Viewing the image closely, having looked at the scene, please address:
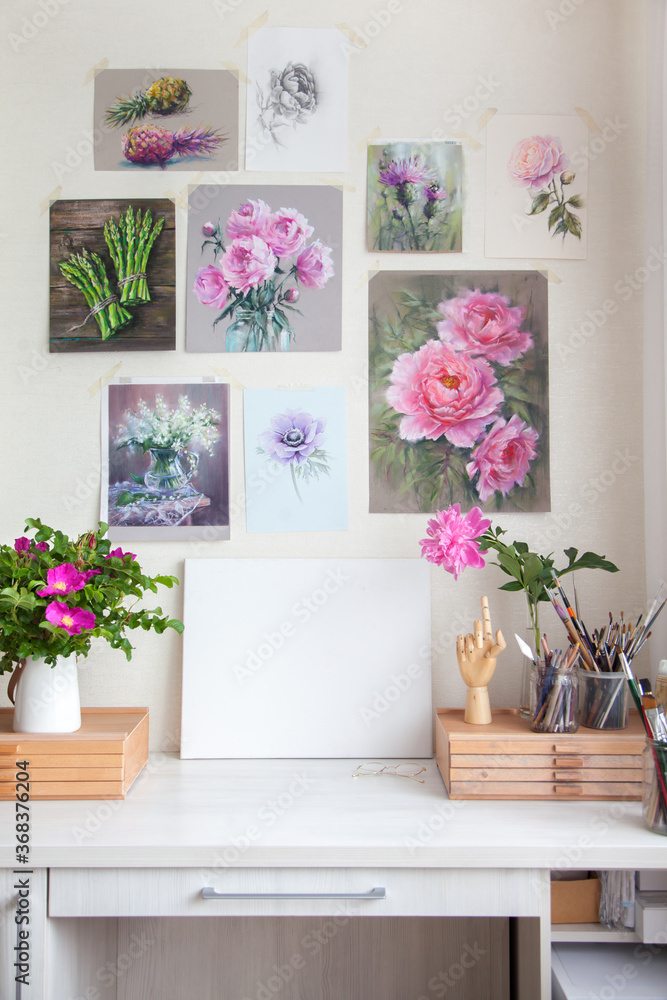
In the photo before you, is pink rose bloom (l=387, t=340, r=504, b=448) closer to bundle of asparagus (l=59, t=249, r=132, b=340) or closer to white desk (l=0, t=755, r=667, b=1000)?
bundle of asparagus (l=59, t=249, r=132, b=340)

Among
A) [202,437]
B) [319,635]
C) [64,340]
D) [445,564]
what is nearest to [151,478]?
[202,437]

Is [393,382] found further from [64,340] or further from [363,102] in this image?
[64,340]

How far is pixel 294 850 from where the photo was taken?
1.03 m

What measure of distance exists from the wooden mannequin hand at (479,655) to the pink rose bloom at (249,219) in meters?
0.93

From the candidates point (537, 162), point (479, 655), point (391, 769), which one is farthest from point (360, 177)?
point (391, 769)

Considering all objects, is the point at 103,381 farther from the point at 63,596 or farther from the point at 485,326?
the point at 485,326

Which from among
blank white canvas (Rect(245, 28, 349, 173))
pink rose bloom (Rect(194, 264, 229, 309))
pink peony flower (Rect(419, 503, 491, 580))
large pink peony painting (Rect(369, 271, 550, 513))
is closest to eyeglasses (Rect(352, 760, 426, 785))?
pink peony flower (Rect(419, 503, 491, 580))

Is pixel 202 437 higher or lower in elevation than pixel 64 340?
lower

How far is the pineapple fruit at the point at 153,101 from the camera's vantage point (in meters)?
1.48

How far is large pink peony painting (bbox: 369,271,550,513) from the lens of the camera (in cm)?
147

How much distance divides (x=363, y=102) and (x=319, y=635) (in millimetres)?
1117

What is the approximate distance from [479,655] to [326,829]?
42cm

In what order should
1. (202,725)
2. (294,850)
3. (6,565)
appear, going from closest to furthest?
(294,850), (6,565), (202,725)

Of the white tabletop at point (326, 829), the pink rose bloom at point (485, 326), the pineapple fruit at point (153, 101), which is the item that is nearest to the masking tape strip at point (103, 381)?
the pineapple fruit at point (153, 101)
